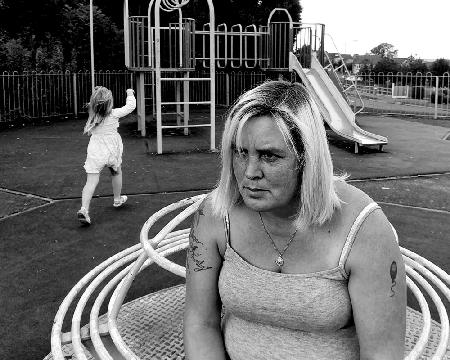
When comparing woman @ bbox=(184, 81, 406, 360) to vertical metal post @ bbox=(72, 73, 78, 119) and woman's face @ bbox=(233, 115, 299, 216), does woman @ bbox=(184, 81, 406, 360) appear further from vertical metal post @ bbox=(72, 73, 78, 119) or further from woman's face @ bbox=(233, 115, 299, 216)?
vertical metal post @ bbox=(72, 73, 78, 119)

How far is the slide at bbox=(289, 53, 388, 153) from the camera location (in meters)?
11.8

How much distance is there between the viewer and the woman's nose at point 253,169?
1.75 meters

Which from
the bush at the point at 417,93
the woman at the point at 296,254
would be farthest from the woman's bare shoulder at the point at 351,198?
the bush at the point at 417,93

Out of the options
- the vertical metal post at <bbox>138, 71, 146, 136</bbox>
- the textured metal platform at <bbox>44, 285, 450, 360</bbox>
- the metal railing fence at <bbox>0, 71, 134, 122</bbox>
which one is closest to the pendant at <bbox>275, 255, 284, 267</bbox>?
the textured metal platform at <bbox>44, 285, 450, 360</bbox>

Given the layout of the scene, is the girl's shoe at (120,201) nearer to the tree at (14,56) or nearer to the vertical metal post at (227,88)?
the tree at (14,56)

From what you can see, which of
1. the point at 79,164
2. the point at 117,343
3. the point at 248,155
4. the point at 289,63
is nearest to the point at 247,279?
the point at 248,155

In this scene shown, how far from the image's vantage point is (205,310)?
1.93 m

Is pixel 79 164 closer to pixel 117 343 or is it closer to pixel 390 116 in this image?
pixel 117 343

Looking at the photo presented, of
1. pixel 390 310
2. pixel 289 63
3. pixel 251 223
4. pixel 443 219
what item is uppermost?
pixel 289 63

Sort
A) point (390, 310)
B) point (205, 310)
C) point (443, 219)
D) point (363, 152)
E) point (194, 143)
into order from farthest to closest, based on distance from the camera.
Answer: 1. point (194, 143)
2. point (363, 152)
3. point (443, 219)
4. point (205, 310)
5. point (390, 310)

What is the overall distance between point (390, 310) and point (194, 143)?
1027cm

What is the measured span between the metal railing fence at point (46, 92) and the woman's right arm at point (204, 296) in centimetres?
1465

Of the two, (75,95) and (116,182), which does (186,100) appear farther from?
(75,95)

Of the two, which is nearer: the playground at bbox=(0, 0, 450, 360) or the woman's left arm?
the woman's left arm
